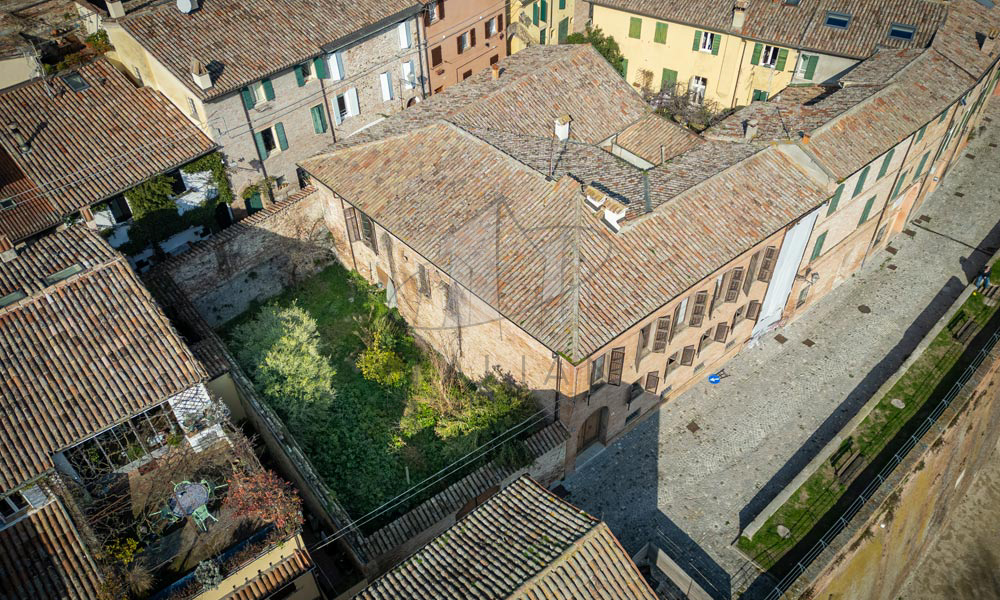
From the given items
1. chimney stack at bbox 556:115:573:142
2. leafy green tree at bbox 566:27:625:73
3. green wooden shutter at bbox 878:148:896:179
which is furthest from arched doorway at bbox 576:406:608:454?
leafy green tree at bbox 566:27:625:73

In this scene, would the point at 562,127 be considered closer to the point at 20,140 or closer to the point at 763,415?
the point at 763,415

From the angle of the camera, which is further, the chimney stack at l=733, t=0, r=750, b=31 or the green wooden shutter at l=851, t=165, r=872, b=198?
the chimney stack at l=733, t=0, r=750, b=31

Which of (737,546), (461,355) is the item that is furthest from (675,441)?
(461,355)

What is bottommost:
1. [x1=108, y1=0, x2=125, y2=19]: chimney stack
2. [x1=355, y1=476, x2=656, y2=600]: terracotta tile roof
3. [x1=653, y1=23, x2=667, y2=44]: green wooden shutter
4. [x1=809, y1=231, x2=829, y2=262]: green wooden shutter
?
[x1=809, y1=231, x2=829, y2=262]: green wooden shutter

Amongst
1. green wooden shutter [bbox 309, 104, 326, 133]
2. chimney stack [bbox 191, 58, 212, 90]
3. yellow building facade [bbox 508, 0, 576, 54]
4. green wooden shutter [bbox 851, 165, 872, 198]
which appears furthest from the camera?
yellow building facade [bbox 508, 0, 576, 54]

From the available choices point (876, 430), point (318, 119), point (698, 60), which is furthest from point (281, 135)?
point (876, 430)

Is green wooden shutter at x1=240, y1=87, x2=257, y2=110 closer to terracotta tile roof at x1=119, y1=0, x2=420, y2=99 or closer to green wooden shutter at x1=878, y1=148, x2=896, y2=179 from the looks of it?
terracotta tile roof at x1=119, y1=0, x2=420, y2=99
